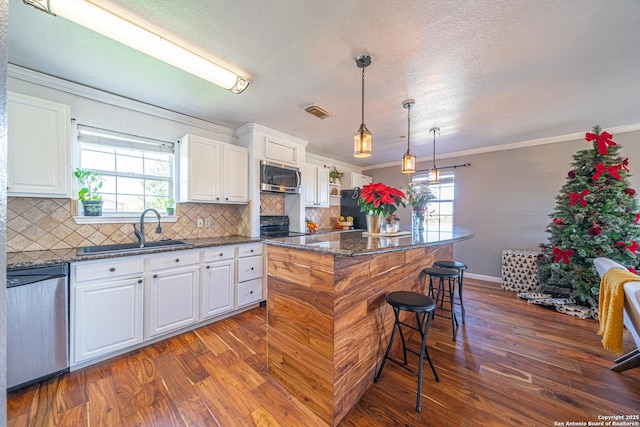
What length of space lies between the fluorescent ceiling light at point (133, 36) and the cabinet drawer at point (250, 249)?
6.05 ft

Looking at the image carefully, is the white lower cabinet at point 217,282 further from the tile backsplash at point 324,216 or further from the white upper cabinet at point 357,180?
the white upper cabinet at point 357,180

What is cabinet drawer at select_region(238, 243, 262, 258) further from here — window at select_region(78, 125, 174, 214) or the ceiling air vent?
the ceiling air vent

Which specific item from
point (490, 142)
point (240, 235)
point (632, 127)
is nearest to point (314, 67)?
point (240, 235)

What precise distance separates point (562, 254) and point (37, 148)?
6.02 metres

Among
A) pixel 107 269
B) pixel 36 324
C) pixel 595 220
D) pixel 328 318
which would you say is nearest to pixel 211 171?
pixel 107 269

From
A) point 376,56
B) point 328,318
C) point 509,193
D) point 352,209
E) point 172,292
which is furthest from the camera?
point 352,209

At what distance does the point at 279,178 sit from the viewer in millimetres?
3533

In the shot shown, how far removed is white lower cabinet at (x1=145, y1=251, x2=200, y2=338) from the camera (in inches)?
87.2

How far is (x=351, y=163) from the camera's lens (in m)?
5.79

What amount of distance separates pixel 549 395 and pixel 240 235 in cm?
355

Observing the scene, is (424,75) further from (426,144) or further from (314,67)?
(426,144)

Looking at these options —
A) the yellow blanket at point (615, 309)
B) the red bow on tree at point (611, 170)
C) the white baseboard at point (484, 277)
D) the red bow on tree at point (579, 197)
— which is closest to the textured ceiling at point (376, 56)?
the red bow on tree at point (611, 170)

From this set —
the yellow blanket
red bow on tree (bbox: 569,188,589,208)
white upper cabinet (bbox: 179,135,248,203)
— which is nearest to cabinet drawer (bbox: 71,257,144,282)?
white upper cabinet (bbox: 179,135,248,203)

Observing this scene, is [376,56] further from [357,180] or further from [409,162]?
[357,180]
